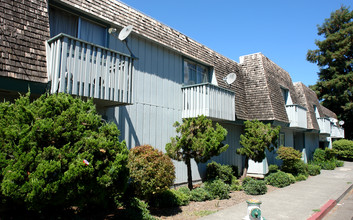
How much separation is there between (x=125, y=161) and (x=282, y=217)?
4854mm

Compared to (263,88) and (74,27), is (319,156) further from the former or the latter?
(74,27)

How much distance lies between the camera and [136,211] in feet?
20.8

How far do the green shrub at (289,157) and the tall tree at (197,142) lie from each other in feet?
23.2

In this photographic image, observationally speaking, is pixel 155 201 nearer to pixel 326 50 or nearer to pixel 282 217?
pixel 282 217

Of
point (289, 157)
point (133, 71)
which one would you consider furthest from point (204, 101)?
point (289, 157)

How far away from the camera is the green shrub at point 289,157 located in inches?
577

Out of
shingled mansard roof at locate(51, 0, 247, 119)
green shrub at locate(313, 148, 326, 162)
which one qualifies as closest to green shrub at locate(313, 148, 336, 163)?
green shrub at locate(313, 148, 326, 162)

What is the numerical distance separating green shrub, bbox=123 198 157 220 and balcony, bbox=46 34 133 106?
9.34ft

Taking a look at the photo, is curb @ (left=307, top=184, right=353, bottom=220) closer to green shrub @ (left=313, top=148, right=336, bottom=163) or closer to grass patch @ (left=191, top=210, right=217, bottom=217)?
grass patch @ (left=191, top=210, right=217, bottom=217)

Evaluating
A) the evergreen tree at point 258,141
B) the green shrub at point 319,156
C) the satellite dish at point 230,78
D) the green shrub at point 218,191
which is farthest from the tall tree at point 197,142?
the green shrub at point 319,156

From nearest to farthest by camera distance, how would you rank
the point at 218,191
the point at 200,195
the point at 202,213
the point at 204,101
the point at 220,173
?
the point at 202,213 < the point at 200,195 < the point at 218,191 < the point at 204,101 < the point at 220,173

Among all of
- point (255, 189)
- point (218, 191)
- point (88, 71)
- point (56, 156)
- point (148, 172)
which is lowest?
point (255, 189)

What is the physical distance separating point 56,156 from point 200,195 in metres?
5.86

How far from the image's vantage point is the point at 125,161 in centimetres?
526
